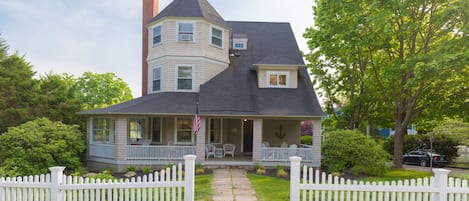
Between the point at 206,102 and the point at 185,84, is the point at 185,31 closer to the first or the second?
the point at 185,84

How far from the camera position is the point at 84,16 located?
19.2m

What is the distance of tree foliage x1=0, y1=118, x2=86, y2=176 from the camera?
12.9 m

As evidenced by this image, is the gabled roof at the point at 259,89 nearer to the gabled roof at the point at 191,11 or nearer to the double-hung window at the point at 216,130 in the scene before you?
the double-hung window at the point at 216,130

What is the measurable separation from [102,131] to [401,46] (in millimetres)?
16250

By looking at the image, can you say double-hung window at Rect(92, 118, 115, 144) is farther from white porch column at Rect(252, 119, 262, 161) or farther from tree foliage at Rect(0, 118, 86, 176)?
white porch column at Rect(252, 119, 262, 161)

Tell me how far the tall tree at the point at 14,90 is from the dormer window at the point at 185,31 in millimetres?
9708

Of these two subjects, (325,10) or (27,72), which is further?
(27,72)

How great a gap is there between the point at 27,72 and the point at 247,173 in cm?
1615

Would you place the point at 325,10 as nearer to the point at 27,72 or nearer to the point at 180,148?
the point at 180,148

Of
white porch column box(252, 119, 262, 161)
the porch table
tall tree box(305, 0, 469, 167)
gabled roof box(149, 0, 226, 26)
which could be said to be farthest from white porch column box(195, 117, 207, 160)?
tall tree box(305, 0, 469, 167)

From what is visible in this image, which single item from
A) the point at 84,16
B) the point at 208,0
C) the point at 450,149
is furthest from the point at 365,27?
the point at 84,16

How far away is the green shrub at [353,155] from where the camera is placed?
14.1 metres

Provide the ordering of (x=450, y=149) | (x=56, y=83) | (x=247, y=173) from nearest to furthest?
(x=247, y=173) < (x=56, y=83) < (x=450, y=149)

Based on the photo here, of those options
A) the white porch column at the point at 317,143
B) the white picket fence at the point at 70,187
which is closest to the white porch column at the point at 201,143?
the white porch column at the point at 317,143
